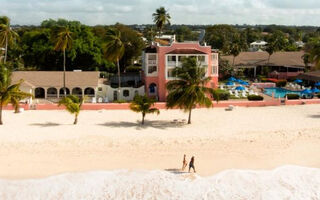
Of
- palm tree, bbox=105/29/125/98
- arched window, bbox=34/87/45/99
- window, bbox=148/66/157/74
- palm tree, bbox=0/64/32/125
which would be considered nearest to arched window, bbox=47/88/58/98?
arched window, bbox=34/87/45/99

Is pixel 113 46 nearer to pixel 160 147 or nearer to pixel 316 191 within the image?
pixel 160 147

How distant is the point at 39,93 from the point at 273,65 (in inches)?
1728

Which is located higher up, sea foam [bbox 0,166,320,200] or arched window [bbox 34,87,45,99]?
arched window [bbox 34,87,45,99]

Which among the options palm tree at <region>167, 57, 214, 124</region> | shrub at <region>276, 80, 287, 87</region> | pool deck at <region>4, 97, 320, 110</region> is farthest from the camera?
shrub at <region>276, 80, 287, 87</region>

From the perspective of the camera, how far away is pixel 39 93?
160ft

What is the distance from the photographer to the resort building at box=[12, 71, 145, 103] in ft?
155

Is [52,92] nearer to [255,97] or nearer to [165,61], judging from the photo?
[165,61]

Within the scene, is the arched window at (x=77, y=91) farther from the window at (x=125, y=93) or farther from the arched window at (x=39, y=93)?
the window at (x=125, y=93)

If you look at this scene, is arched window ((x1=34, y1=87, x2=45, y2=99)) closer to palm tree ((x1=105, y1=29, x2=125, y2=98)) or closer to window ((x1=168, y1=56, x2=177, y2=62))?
palm tree ((x1=105, y1=29, x2=125, y2=98))

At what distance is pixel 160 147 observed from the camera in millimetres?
26781

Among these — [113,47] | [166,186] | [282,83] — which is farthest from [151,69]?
[166,186]

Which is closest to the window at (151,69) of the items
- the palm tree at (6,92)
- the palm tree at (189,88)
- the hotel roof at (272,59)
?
Result: the palm tree at (189,88)

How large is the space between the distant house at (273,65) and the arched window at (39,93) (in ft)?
125

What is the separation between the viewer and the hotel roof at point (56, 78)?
4712cm
